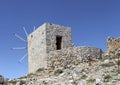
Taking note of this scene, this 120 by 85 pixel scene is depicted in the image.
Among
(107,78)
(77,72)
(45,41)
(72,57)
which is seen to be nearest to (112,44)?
(72,57)

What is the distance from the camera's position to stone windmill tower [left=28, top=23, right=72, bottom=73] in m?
32.3

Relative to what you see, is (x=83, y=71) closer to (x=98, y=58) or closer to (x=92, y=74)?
A: (x=92, y=74)

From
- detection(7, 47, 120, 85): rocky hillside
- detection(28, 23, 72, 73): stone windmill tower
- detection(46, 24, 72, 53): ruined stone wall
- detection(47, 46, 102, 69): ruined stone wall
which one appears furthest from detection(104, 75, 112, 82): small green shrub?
detection(46, 24, 72, 53): ruined stone wall

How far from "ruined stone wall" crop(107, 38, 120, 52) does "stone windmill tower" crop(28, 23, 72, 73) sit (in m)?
4.75

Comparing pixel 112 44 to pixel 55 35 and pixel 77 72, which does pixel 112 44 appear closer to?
pixel 55 35

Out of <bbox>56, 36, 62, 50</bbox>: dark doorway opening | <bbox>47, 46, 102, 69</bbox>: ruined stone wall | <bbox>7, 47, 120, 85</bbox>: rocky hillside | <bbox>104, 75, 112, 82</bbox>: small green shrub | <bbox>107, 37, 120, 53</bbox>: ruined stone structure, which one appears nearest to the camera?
<bbox>104, 75, 112, 82</bbox>: small green shrub

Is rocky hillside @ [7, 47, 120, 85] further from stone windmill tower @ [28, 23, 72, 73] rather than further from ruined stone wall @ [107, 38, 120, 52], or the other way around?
stone windmill tower @ [28, 23, 72, 73]

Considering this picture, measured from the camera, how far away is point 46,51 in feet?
105

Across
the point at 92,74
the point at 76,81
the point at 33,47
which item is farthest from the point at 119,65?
the point at 33,47

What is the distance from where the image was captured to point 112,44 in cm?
3133

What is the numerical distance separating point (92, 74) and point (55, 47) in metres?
10.5

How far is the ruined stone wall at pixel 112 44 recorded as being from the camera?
3091 cm

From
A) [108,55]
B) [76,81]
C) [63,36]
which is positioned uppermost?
[63,36]

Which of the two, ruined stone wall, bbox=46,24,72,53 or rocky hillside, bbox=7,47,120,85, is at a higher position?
ruined stone wall, bbox=46,24,72,53
